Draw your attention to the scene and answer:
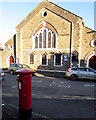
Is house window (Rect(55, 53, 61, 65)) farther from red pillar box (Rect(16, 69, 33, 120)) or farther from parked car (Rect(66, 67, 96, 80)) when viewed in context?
red pillar box (Rect(16, 69, 33, 120))

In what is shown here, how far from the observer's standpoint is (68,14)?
18.1 m

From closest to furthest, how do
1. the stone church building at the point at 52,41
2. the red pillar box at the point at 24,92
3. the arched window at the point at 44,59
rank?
the red pillar box at the point at 24,92
the stone church building at the point at 52,41
the arched window at the point at 44,59

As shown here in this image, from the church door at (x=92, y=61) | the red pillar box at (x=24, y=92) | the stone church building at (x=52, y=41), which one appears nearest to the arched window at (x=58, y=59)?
the stone church building at (x=52, y=41)

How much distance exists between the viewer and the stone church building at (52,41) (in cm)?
1780

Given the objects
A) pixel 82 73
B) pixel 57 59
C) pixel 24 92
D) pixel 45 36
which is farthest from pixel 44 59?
pixel 24 92

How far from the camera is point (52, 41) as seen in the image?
19781 millimetres

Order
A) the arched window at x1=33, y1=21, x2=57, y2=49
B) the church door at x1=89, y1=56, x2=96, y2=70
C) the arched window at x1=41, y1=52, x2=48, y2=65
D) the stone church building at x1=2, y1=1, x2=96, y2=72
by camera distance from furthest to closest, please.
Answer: the arched window at x1=41, y1=52, x2=48, y2=65 → the arched window at x1=33, y1=21, x2=57, y2=49 → the stone church building at x1=2, y1=1, x2=96, y2=72 → the church door at x1=89, y1=56, x2=96, y2=70

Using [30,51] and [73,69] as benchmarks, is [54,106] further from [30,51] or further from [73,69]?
[30,51]

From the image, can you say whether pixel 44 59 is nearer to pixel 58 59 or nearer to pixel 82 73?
pixel 58 59

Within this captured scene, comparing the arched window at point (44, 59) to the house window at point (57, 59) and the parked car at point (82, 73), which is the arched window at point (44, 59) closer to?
the house window at point (57, 59)

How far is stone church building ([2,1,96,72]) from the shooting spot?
17.8m

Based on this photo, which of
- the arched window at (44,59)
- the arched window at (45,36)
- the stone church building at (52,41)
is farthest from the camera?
the arched window at (44,59)

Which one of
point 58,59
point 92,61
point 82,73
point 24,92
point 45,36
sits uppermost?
point 45,36

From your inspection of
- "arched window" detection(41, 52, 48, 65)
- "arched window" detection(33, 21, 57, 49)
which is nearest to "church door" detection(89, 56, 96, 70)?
"arched window" detection(33, 21, 57, 49)
